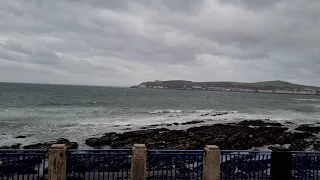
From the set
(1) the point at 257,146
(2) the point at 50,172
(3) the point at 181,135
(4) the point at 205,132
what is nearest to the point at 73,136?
(3) the point at 181,135

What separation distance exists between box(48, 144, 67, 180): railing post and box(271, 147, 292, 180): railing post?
251 inches

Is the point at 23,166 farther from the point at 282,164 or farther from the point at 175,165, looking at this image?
the point at 282,164

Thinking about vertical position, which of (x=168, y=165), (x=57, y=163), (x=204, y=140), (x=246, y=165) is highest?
(x=57, y=163)

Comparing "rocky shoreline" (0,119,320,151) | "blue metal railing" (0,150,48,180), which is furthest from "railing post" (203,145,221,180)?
"rocky shoreline" (0,119,320,151)

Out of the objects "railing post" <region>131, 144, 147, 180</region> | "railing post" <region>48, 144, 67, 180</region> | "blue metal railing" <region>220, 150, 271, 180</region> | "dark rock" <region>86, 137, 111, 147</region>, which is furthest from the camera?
"dark rock" <region>86, 137, 111, 147</region>

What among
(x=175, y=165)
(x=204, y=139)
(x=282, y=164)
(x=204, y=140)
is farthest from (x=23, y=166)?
(x=204, y=139)

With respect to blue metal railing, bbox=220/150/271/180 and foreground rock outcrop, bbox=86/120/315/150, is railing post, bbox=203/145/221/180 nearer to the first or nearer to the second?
blue metal railing, bbox=220/150/271/180

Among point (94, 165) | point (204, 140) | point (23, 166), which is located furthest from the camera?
point (204, 140)

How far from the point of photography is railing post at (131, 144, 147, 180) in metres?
8.01

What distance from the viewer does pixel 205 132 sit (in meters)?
29.0

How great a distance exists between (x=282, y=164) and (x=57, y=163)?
22.3 feet

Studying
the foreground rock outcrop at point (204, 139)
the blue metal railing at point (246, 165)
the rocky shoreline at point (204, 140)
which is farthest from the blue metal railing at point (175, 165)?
the foreground rock outcrop at point (204, 139)

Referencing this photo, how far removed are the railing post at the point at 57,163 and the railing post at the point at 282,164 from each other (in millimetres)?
6388

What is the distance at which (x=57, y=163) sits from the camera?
781 cm
